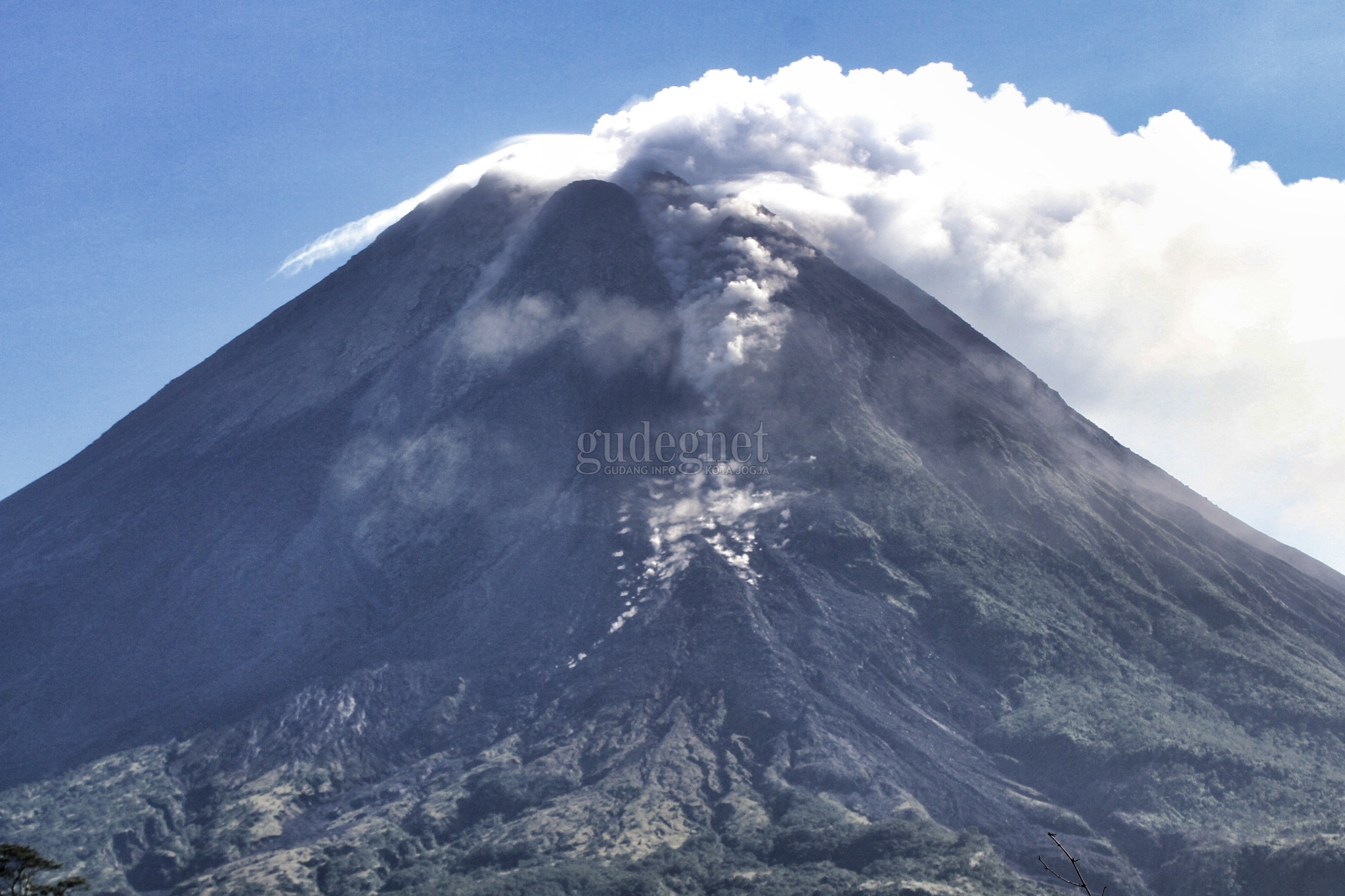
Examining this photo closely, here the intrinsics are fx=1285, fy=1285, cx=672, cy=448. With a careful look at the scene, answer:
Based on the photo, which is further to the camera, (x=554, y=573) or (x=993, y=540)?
(x=993, y=540)

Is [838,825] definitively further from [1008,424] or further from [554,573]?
[1008,424]

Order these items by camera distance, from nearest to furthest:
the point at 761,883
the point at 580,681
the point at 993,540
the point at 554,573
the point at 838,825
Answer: the point at 761,883 < the point at 838,825 < the point at 580,681 < the point at 554,573 < the point at 993,540

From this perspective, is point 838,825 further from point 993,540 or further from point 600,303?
point 600,303

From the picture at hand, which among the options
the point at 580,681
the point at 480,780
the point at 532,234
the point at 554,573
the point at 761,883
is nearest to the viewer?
the point at 761,883

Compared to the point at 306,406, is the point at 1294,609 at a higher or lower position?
lower

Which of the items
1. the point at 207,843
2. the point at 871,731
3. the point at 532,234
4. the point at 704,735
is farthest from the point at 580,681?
the point at 532,234

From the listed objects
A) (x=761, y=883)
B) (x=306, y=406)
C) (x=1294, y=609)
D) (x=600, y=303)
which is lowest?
(x=761, y=883)

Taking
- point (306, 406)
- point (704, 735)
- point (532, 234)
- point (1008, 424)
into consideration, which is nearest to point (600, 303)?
point (532, 234)
